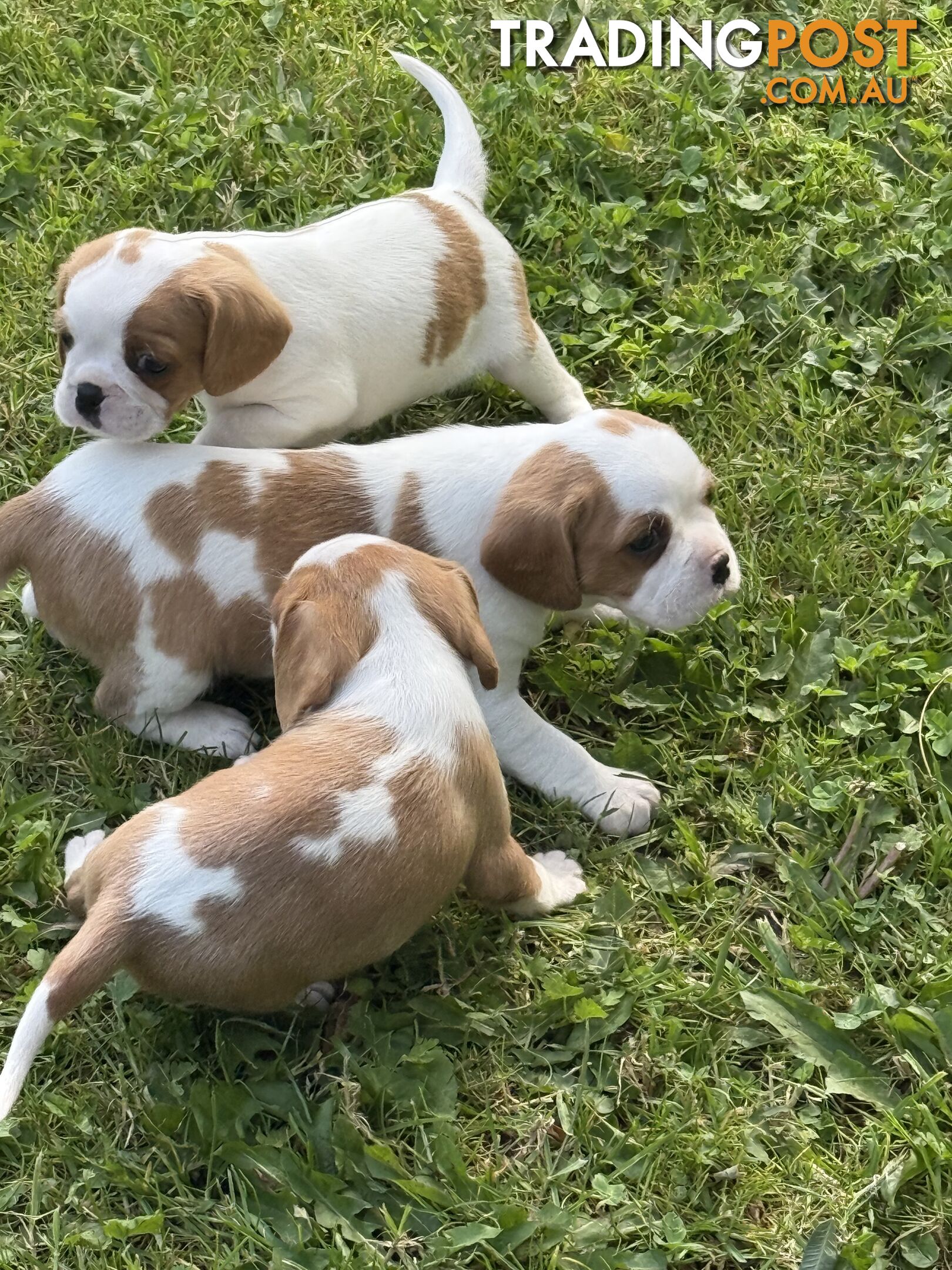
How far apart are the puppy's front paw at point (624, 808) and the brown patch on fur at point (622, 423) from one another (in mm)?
1034

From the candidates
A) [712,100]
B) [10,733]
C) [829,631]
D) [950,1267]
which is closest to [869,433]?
[829,631]

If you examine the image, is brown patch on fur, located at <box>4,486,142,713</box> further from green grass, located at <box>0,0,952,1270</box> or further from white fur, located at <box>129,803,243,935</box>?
white fur, located at <box>129,803,243,935</box>

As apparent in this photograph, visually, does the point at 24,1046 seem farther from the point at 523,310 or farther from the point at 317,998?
the point at 523,310

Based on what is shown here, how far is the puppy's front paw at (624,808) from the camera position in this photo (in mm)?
4109

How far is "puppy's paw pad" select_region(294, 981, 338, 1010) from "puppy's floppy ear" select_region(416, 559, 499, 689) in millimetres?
942

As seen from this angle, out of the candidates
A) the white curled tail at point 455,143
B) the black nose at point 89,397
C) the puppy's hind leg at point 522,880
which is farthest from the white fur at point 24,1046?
the white curled tail at point 455,143

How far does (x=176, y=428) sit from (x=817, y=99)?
3172mm

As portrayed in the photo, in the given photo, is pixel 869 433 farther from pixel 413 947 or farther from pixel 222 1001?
pixel 222 1001

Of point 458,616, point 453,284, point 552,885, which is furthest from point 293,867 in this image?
point 453,284

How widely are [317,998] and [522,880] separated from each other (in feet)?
2.11

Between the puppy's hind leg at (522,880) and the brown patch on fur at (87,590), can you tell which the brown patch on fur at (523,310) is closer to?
the brown patch on fur at (87,590)

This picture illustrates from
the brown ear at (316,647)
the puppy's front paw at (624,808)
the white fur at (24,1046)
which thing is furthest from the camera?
the puppy's front paw at (624,808)

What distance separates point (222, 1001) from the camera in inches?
135

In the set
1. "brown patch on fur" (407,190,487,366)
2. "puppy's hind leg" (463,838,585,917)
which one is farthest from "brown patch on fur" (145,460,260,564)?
"puppy's hind leg" (463,838,585,917)
